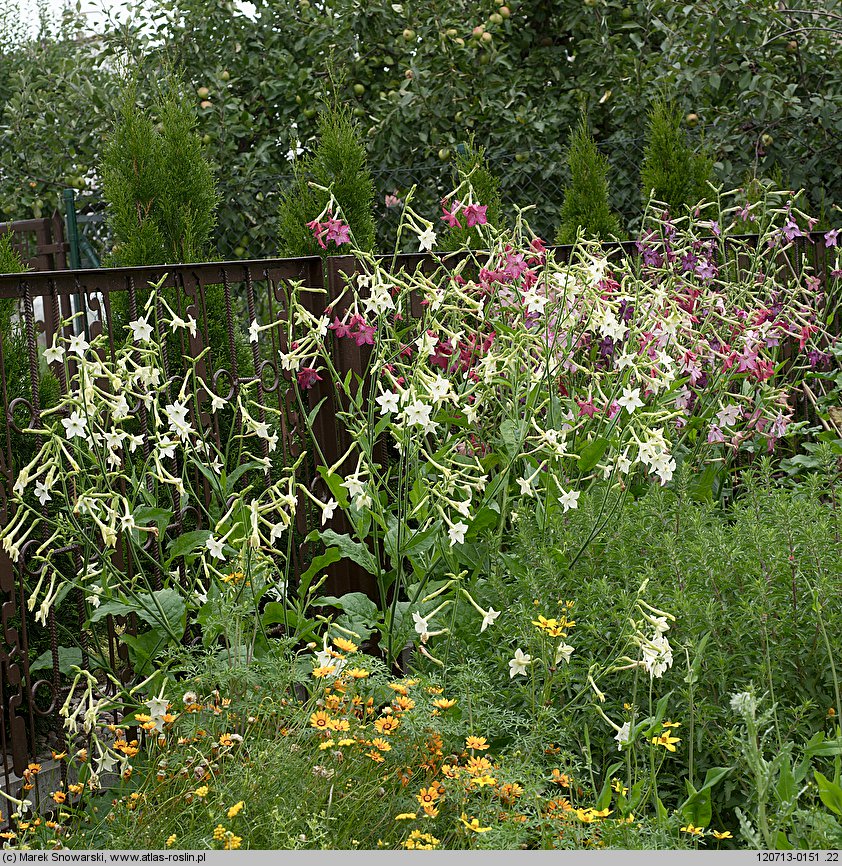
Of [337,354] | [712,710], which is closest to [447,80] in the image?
[337,354]

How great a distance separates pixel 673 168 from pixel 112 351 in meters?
4.30

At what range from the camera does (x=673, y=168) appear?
6773 millimetres

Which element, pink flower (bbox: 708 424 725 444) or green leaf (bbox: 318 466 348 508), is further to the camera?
pink flower (bbox: 708 424 725 444)

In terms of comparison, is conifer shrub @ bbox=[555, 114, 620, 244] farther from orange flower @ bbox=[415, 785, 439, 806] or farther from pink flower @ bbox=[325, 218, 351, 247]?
orange flower @ bbox=[415, 785, 439, 806]

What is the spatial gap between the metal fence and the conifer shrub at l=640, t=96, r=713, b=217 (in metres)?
2.86

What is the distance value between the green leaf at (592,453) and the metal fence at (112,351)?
2.61ft

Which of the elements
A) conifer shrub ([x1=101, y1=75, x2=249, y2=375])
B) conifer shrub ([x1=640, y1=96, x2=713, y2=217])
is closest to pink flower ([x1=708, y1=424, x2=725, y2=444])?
conifer shrub ([x1=101, y1=75, x2=249, y2=375])

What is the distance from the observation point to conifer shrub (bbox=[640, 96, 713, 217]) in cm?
676

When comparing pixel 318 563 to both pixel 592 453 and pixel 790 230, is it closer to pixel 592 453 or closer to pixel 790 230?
pixel 592 453

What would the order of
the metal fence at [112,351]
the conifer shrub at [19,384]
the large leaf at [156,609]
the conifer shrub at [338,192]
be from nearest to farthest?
the large leaf at [156,609] → the metal fence at [112,351] → the conifer shrub at [19,384] → the conifer shrub at [338,192]

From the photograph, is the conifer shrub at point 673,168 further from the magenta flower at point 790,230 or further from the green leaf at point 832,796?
the green leaf at point 832,796

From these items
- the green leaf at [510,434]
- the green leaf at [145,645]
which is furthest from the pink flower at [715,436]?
the green leaf at [145,645]

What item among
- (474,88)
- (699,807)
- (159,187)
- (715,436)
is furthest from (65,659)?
(474,88)

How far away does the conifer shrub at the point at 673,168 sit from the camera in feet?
22.2
